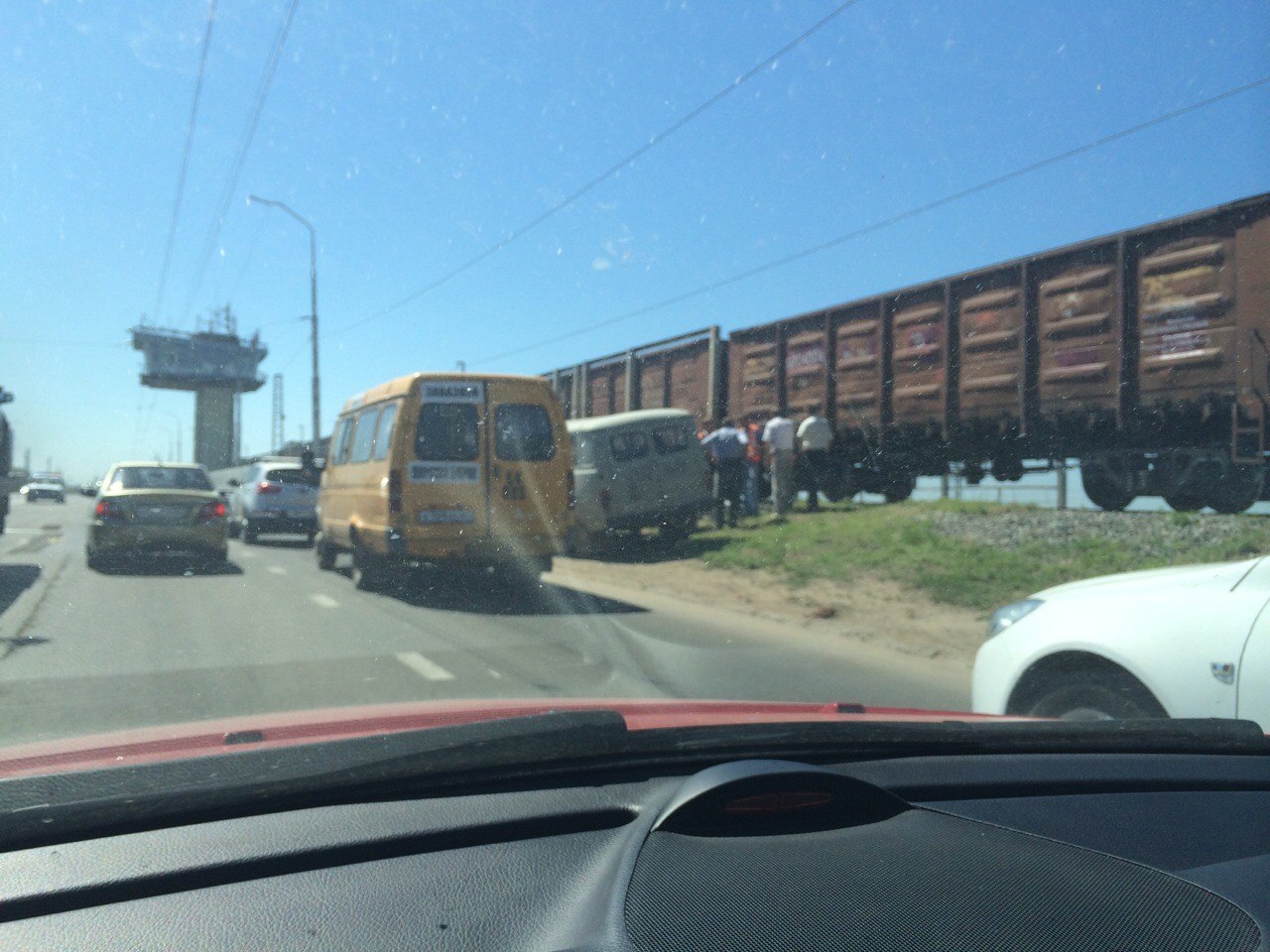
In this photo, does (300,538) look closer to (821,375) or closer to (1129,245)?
(821,375)

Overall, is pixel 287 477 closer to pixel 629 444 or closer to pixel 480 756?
pixel 629 444

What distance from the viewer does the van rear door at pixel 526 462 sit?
1173 cm

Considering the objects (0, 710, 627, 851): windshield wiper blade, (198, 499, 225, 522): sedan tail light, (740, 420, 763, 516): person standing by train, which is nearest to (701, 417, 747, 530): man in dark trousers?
(740, 420, 763, 516): person standing by train

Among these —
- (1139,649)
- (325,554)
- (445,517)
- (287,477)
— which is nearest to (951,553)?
(445,517)

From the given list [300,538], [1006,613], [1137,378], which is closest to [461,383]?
[1006,613]

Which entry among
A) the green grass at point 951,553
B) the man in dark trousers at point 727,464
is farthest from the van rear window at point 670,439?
the green grass at point 951,553

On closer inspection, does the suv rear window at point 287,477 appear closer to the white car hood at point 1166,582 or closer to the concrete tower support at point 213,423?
the concrete tower support at point 213,423

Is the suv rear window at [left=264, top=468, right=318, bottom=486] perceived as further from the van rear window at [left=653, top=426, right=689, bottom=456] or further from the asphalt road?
the asphalt road

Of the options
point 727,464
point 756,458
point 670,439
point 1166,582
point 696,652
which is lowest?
point 696,652

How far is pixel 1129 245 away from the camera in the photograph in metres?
13.5

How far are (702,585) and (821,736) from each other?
1112cm

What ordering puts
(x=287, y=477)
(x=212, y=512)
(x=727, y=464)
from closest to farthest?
(x=212, y=512) → (x=727, y=464) → (x=287, y=477)

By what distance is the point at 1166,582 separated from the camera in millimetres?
4168

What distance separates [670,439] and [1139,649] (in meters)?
13.6
